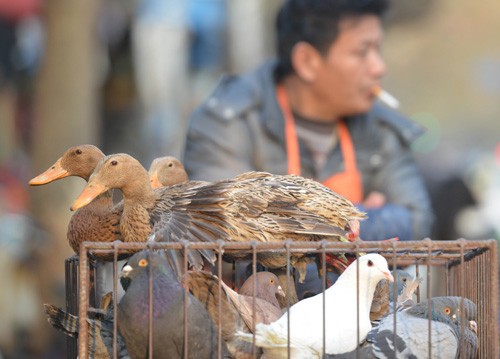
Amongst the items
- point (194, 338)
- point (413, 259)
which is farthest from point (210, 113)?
point (194, 338)

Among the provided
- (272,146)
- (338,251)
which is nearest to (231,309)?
(338,251)

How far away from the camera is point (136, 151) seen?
5551 millimetres

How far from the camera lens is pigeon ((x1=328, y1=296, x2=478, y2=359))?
2.28m

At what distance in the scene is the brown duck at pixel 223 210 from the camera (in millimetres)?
2447

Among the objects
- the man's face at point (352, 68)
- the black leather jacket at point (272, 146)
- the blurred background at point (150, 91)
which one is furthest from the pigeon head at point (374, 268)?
the blurred background at point (150, 91)

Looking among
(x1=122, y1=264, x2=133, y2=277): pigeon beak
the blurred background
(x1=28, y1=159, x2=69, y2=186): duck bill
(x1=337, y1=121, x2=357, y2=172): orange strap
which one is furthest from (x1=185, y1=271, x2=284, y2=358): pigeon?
the blurred background

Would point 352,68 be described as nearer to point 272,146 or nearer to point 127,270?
point 272,146

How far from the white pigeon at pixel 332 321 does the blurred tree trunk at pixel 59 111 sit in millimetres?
3213

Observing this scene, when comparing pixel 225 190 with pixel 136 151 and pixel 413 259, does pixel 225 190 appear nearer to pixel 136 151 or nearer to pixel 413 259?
pixel 413 259

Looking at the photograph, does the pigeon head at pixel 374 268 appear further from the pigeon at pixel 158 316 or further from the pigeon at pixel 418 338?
the pigeon at pixel 158 316

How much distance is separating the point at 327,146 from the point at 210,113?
0.47m

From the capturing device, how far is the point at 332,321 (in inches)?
90.4

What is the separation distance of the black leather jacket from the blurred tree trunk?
144 centimetres

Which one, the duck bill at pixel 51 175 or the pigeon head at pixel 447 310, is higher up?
the duck bill at pixel 51 175
